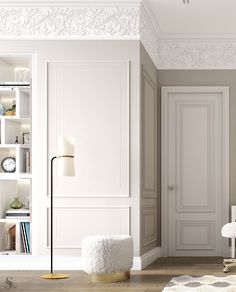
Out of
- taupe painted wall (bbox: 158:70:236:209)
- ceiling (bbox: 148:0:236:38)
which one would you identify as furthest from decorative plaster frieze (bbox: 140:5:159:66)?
taupe painted wall (bbox: 158:70:236:209)

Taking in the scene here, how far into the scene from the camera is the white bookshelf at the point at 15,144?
7.32 meters

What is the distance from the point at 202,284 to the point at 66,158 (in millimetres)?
1808

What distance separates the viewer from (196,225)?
876cm

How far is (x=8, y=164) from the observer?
7430 millimetres

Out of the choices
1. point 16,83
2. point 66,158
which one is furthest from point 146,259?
point 16,83

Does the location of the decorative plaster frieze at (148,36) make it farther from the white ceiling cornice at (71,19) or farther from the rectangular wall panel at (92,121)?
the rectangular wall panel at (92,121)

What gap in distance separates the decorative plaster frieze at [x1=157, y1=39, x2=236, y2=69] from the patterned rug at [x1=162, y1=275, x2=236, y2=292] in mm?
3180

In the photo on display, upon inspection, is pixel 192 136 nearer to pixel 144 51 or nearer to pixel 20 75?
pixel 144 51

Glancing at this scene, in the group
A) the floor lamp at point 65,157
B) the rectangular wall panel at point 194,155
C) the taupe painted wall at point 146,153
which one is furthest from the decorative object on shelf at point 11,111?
the rectangular wall panel at point 194,155

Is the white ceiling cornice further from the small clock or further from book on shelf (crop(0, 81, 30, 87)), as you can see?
the small clock

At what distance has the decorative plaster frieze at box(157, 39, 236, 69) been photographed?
874 centimetres

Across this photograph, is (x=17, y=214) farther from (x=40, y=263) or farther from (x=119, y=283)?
(x=119, y=283)

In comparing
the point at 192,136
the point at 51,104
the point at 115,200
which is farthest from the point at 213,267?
the point at 51,104

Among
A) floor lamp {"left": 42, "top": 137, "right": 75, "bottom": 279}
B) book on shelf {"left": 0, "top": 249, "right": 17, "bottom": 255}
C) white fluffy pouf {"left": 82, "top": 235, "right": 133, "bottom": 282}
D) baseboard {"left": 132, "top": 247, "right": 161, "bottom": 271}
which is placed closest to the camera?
white fluffy pouf {"left": 82, "top": 235, "right": 133, "bottom": 282}
